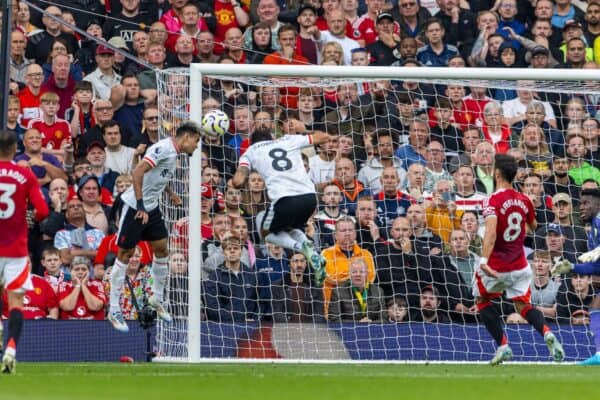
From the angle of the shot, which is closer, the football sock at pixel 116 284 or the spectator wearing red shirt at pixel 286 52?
the football sock at pixel 116 284

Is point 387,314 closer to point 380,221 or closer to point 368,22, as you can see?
point 380,221

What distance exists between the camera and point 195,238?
16766mm

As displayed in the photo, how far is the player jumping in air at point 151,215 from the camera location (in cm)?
1538

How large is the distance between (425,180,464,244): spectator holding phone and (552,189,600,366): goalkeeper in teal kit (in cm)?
169

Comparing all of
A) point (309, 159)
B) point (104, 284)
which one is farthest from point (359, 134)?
point (104, 284)

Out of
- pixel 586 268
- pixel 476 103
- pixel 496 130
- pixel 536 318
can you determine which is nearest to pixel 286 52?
pixel 476 103

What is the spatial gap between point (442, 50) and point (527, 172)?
3.18 metres

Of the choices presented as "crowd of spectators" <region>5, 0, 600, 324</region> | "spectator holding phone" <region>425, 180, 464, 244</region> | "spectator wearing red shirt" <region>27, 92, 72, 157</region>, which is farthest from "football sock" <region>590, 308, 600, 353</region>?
"spectator wearing red shirt" <region>27, 92, 72, 157</region>

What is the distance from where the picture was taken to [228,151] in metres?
18.7

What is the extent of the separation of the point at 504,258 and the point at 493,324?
72 cm

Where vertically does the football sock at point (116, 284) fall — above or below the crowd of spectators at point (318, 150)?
below

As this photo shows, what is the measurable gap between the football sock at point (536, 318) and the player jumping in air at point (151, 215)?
4096 mm

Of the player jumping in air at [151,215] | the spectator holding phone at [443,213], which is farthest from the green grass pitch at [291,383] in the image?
the spectator holding phone at [443,213]

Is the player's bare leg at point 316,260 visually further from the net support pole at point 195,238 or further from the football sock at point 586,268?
the football sock at point 586,268
